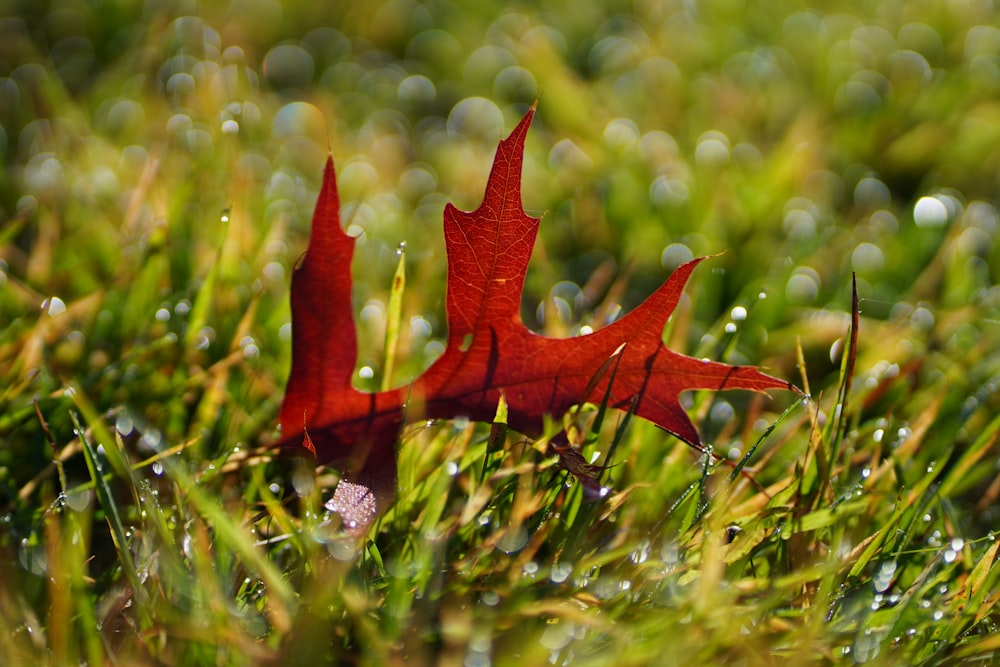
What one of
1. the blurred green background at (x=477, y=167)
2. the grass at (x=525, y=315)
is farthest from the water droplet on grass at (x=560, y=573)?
the blurred green background at (x=477, y=167)

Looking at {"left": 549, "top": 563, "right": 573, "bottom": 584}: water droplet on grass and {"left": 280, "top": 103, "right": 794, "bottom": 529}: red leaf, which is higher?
{"left": 280, "top": 103, "right": 794, "bottom": 529}: red leaf

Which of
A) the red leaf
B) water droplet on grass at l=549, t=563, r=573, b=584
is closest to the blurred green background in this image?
the red leaf

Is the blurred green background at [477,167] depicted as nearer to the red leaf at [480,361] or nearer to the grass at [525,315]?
the grass at [525,315]

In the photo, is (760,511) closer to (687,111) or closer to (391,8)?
(687,111)

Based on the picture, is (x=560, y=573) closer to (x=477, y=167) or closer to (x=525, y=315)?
(x=525, y=315)

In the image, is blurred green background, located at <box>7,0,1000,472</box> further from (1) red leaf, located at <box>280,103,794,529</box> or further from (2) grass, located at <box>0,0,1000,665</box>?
(1) red leaf, located at <box>280,103,794,529</box>

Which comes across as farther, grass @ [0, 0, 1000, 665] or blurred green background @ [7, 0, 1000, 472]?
blurred green background @ [7, 0, 1000, 472]

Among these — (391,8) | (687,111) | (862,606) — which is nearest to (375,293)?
(862,606)
